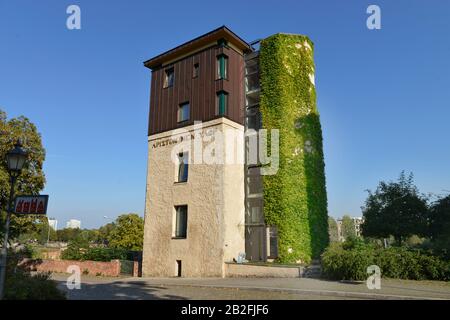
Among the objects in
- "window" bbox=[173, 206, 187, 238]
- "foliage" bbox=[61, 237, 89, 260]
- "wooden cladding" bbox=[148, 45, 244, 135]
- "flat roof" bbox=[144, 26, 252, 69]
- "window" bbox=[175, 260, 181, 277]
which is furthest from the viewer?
"foliage" bbox=[61, 237, 89, 260]

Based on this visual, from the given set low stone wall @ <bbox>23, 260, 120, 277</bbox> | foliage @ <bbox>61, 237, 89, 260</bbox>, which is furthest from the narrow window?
foliage @ <bbox>61, 237, 89, 260</bbox>

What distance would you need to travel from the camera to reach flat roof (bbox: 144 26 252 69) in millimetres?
22172

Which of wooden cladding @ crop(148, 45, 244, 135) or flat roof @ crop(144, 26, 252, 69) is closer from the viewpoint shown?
wooden cladding @ crop(148, 45, 244, 135)

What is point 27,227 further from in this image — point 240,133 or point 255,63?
point 255,63

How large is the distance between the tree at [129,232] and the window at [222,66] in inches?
938

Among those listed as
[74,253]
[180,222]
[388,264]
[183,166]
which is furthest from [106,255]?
[388,264]

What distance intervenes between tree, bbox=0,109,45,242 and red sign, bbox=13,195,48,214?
18.1m

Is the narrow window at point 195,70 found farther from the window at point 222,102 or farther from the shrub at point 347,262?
the shrub at point 347,262

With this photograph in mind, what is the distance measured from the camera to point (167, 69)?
2514 centimetres

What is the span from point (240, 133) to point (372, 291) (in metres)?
12.7

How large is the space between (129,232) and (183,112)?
2108cm

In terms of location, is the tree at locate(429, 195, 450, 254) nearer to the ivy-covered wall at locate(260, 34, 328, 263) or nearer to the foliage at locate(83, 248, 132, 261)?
the ivy-covered wall at locate(260, 34, 328, 263)

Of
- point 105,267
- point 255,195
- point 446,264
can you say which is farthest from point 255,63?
point 105,267

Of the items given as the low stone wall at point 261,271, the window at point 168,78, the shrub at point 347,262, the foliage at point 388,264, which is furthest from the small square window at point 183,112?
the foliage at point 388,264
